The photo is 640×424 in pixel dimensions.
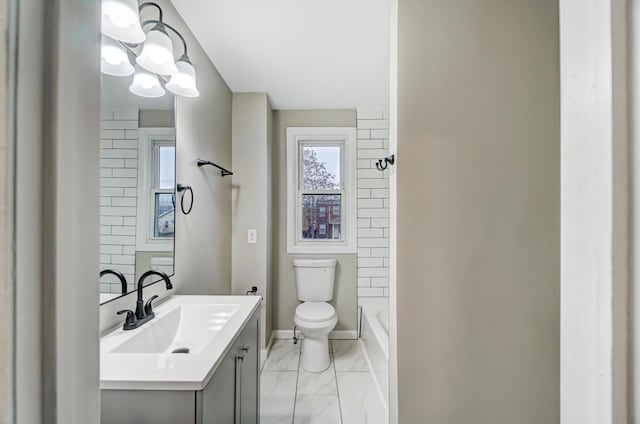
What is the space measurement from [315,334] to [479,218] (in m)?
1.63

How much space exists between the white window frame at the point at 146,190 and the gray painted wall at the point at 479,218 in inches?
44.9

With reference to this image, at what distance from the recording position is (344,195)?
3.04 m

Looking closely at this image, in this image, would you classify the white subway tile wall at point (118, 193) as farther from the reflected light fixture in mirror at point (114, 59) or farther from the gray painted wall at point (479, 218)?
the gray painted wall at point (479, 218)

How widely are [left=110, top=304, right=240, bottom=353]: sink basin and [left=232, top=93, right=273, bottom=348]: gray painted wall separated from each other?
4.02ft

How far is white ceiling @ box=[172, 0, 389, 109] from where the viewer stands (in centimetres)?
159

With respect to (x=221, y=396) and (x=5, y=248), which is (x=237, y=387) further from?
(x=5, y=248)

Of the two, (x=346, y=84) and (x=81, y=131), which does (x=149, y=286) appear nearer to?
(x=81, y=131)

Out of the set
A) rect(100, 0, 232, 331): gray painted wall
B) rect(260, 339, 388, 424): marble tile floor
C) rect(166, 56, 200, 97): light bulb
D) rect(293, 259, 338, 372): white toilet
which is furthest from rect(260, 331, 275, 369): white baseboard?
rect(166, 56, 200, 97): light bulb

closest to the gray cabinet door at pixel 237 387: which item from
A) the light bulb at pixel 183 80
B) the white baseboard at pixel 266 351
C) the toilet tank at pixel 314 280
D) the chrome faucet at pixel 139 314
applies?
the chrome faucet at pixel 139 314

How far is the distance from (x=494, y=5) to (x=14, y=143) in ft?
5.54

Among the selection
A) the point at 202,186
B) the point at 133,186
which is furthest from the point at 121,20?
the point at 202,186

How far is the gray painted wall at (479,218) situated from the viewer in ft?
4.11

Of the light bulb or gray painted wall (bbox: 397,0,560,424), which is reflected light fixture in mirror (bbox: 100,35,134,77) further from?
gray painted wall (bbox: 397,0,560,424)

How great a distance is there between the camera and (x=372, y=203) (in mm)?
3008
